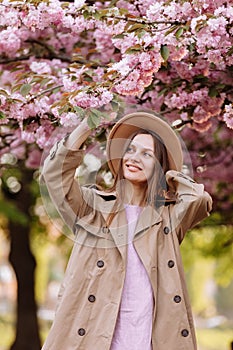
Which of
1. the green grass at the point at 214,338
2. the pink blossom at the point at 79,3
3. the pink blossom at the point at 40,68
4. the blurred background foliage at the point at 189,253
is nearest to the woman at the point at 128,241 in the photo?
the blurred background foliage at the point at 189,253

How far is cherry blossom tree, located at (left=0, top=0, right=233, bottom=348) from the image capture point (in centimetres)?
494

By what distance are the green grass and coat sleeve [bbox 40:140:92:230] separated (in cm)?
2402

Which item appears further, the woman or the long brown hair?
the long brown hair

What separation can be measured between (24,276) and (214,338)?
2429 centimetres

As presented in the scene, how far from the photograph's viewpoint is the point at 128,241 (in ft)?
14.5

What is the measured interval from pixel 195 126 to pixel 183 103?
0.53m

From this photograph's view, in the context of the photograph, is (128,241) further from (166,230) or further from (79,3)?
(79,3)

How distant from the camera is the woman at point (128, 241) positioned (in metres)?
4.30

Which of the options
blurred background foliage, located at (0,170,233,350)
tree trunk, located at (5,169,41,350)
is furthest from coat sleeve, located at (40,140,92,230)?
tree trunk, located at (5,169,41,350)

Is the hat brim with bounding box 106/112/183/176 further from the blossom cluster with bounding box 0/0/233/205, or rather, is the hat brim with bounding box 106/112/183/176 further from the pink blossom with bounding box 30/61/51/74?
the pink blossom with bounding box 30/61/51/74

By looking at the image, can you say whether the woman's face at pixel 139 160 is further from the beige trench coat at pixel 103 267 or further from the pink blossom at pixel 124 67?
the pink blossom at pixel 124 67

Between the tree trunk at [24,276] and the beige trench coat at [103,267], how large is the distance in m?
7.27

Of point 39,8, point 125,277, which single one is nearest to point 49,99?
point 39,8

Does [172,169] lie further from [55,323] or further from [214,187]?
[214,187]
